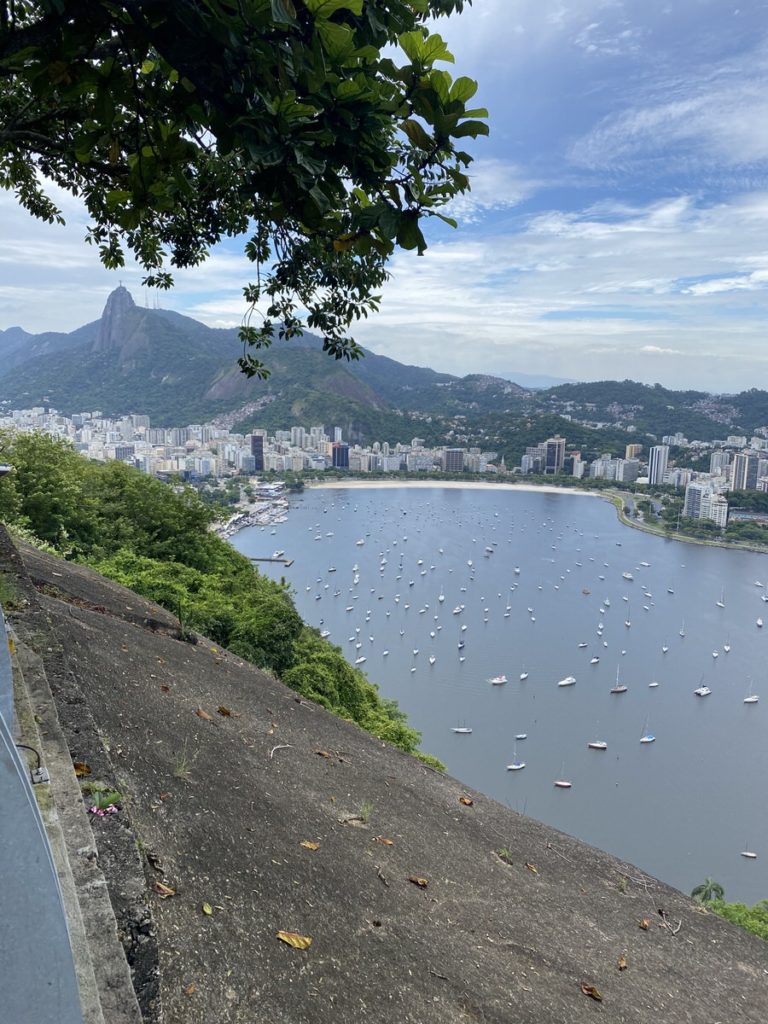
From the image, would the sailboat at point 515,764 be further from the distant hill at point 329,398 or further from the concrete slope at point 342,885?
the distant hill at point 329,398

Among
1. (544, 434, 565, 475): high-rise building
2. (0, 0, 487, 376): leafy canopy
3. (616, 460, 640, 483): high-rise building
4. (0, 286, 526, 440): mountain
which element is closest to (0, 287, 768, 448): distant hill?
(0, 286, 526, 440): mountain

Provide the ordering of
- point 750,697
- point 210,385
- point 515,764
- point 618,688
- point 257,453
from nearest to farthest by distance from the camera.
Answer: point 515,764 < point 750,697 < point 618,688 < point 257,453 < point 210,385

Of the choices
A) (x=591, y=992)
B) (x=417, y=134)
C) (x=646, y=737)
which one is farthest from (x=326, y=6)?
(x=646, y=737)

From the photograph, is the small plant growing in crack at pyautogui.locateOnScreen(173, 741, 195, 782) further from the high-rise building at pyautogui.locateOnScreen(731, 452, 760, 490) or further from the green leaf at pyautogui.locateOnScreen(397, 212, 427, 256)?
the high-rise building at pyautogui.locateOnScreen(731, 452, 760, 490)

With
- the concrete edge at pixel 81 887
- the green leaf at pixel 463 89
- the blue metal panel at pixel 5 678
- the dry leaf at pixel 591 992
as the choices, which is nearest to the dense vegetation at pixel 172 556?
the concrete edge at pixel 81 887

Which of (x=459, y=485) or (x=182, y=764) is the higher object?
(x=182, y=764)

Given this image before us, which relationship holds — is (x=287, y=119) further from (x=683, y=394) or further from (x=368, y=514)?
(x=683, y=394)

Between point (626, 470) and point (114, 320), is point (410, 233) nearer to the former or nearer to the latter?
point (626, 470)
